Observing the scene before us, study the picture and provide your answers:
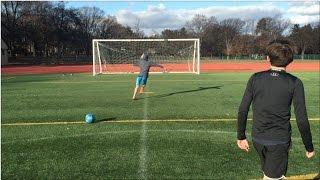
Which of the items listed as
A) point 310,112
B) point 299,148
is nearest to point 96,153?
point 299,148

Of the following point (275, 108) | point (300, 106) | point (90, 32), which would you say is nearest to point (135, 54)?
point (275, 108)

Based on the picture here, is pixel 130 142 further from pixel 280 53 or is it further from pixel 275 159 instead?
pixel 280 53

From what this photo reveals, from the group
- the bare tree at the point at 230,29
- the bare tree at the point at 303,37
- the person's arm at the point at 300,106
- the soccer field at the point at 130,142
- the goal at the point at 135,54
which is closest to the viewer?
the person's arm at the point at 300,106

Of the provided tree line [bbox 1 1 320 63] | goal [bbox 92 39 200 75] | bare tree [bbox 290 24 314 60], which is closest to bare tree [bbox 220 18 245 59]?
tree line [bbox 1 1 320 63]

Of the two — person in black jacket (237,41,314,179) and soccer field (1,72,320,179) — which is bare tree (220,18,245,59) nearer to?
soccer field (1,72,320,179)

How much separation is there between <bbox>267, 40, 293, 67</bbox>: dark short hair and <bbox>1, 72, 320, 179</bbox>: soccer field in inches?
105

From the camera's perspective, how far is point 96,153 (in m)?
7.91

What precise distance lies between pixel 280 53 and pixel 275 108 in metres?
0.49

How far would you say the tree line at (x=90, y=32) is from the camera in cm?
8519

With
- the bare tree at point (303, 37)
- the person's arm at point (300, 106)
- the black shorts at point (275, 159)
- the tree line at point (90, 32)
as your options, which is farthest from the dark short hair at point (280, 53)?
the bare tree at point (303, 37)

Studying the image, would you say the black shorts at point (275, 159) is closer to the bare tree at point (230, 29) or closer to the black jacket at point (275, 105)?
the black jacket at point (275, 105)

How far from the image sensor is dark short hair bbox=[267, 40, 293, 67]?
4145 mm

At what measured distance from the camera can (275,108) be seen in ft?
13.9

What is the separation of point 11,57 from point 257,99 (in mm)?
84774
